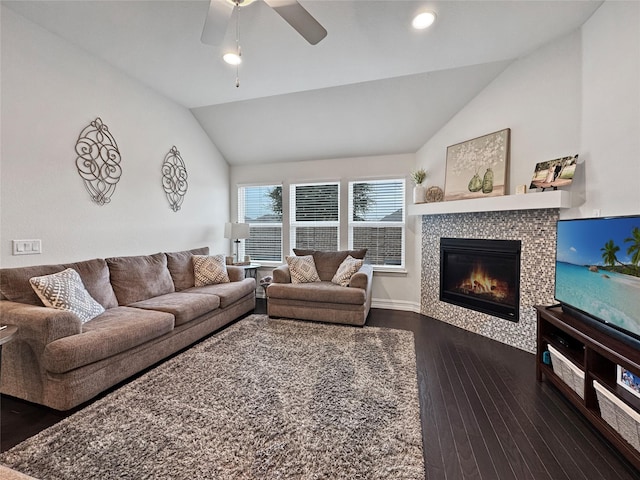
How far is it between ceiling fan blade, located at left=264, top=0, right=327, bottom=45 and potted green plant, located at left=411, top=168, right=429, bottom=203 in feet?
8.65

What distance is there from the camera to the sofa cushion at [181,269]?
369 cm

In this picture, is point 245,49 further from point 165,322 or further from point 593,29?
point 593,29

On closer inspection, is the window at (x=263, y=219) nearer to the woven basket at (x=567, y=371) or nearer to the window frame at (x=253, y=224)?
the window frame at (x=253, y=224)

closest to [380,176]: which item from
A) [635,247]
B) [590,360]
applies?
[635,247]

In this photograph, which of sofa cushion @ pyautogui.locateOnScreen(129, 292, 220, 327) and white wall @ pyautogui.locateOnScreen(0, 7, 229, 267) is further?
sofa cushion @ pyautogui.locateOnScreen(129, 292, 220, 327)

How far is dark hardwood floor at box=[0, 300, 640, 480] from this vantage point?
150 cm

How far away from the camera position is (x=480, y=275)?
3.48 metres

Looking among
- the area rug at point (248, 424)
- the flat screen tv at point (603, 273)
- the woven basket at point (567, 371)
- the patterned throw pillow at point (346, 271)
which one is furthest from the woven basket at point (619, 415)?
the patterned throw pillow at point (346, 271)

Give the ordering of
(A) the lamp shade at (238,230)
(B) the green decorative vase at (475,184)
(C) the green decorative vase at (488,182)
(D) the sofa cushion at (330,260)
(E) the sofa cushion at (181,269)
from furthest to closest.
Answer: (A) the lamp shade at (238,230), (D) the sofa cushion at (330,260), (E) the sofa cushion at (181,269), (B) the green decorative vase at (475,184), (C) the green decorative vase at (488,182)

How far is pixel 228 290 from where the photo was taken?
141 inches

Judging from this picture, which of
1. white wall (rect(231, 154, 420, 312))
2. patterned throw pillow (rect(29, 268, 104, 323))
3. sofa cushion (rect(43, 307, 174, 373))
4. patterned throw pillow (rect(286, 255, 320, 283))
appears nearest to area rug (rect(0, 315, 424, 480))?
sofa cushion (rect(43, 307, 174, 373))

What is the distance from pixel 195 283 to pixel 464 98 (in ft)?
13.6

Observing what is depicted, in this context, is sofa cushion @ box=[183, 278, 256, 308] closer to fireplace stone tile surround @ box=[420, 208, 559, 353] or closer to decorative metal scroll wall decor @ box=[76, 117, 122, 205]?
decorative metal scroll wall decor @ box=[76, 117, 122, 205]

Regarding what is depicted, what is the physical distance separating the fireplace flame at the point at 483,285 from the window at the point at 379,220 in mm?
1122
